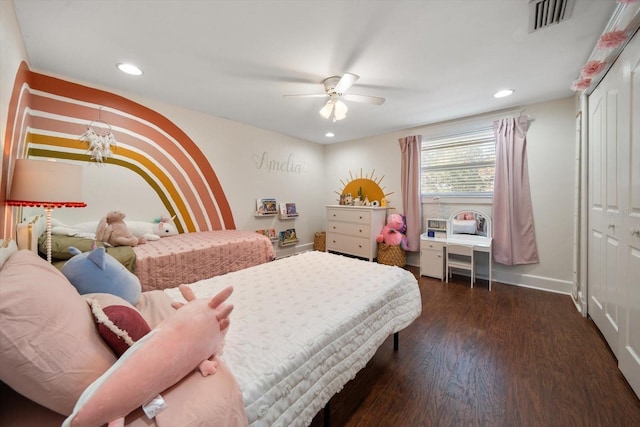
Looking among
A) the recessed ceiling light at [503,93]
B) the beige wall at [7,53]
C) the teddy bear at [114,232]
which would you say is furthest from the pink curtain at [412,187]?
the beige wall at [7,53]

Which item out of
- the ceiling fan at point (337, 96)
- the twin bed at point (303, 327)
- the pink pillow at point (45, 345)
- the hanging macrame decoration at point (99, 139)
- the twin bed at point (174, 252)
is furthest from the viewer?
the hanging macrame decoration at point (99, 139)

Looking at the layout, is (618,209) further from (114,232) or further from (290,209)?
(114,232)

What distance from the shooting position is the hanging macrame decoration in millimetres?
2641

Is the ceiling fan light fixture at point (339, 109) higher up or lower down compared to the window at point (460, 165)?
higher up

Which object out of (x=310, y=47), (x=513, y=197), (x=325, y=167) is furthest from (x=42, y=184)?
(x=513, y=197)

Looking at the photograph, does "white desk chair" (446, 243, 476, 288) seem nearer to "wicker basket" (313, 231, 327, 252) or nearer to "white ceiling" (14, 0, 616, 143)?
"white ceiling" (14, 0, 616, 143)

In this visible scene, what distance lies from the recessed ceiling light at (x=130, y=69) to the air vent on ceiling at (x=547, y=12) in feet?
10.2

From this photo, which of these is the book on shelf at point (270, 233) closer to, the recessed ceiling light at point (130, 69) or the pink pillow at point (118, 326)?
the recessed ceiling light at point (130, 69)

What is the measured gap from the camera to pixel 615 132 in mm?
1742

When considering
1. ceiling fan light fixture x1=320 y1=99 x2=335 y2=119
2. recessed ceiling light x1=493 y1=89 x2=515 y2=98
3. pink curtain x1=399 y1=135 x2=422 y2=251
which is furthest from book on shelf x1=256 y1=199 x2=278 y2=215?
recessed ceiling light x1=493 y1=89 x2=515 y2=98

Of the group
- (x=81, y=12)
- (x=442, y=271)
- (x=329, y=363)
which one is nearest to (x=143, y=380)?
(x=329, y=363)

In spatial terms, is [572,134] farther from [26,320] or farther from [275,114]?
[26,320]

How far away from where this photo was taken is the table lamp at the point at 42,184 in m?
1.58

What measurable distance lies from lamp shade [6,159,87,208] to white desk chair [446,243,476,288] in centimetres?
393
